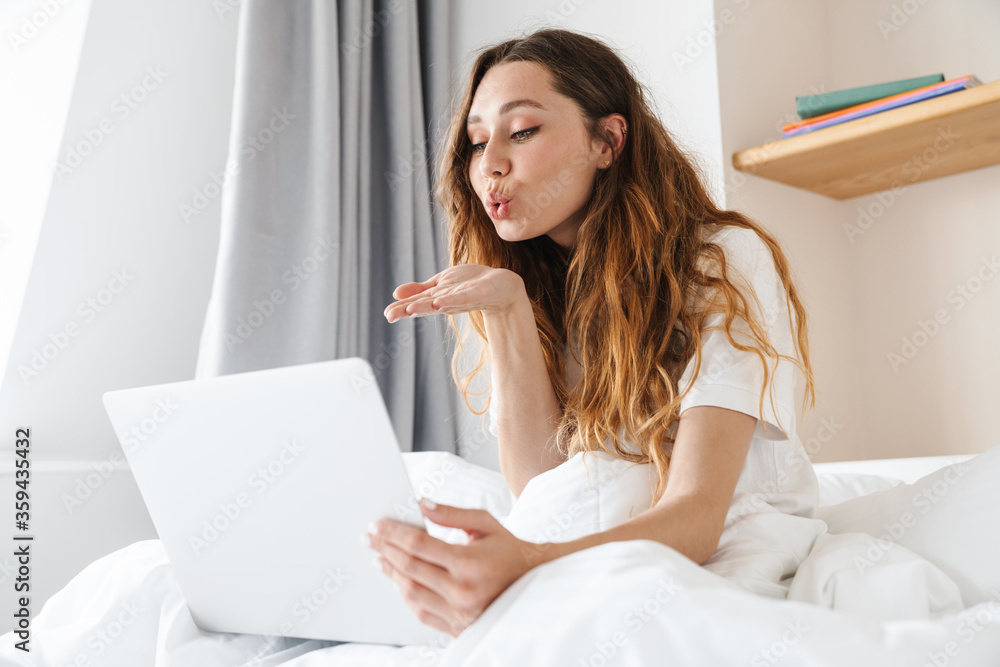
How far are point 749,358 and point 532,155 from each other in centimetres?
39

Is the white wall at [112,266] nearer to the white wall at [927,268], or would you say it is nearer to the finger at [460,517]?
the finger at [460,517]

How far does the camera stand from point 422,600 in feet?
1.71

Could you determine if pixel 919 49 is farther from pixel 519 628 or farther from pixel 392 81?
pixel 519 628

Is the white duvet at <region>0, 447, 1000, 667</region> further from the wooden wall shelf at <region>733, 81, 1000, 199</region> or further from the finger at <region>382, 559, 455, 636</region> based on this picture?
the wooden wall shelf at <region>733, 81, 1000, 199</region>

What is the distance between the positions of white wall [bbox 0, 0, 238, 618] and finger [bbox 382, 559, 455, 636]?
1.03m

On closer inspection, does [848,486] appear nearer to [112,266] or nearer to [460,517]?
[460,517]

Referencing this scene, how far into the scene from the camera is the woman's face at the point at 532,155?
3.23 feet

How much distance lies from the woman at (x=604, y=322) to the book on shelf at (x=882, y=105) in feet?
1.49

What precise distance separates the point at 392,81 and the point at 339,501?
1.48m

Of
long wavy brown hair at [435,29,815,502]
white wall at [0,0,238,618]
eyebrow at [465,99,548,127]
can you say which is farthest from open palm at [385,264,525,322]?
white wall at [0,0,238,618]

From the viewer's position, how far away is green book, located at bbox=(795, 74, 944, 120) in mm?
1285

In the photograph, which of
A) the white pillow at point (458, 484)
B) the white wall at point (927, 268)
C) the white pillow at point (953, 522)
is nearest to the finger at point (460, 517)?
the white pillow at point (953, 522)

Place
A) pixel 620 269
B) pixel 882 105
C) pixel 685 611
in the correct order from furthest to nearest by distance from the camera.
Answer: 1. pixel 882 105
2. pixel 620 269
3. pixel 685 611

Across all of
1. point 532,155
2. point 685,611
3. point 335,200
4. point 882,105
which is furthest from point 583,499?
point 335,200
